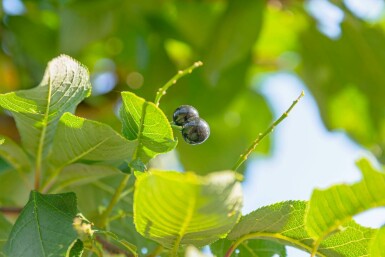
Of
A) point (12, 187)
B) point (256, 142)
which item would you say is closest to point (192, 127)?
point (256, 142)

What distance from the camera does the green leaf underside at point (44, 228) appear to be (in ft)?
2.77

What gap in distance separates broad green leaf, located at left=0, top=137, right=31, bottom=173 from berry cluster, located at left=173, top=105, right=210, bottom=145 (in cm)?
35

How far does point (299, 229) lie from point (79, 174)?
39 cm

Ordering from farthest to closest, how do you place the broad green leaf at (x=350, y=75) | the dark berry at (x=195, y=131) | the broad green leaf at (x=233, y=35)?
the broad green leaf at (x=350, y=75)
the broad green leaf at (x=233, y=35)
the dark berry at (x=195, y=131)

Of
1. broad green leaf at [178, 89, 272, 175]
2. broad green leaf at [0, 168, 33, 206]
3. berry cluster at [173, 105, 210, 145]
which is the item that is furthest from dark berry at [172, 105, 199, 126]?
broad green leaf at [178, 89, 272, 175]

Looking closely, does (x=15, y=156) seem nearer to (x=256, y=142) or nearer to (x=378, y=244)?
(x=256, y=142)

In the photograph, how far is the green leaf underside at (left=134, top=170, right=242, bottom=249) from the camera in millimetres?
680

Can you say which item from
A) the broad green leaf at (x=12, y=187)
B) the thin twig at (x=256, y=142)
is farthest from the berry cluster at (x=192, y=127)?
the broad green leaf at (x=12, y=187)

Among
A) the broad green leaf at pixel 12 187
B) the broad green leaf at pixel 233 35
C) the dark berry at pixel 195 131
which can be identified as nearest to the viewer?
the dark berry at pixel 195 131

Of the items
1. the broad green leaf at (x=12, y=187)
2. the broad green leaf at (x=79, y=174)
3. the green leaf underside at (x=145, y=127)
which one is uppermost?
the broad green leaf at (x=12, y=187)

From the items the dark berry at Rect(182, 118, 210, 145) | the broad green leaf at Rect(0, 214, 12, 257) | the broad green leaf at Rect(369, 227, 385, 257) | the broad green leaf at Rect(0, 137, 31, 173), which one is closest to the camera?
the broad green leaf at Rect(369, 227, 385, 257)

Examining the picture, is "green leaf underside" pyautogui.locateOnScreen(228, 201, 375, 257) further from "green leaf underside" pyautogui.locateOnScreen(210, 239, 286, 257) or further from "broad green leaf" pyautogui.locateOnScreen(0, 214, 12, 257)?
"broad green leaf" pyautogui.locateOnScreen(0, 214, 12, 257)

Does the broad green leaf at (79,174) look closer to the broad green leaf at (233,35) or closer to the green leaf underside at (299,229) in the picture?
the green leaf underside at (299,229)

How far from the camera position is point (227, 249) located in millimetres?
932
